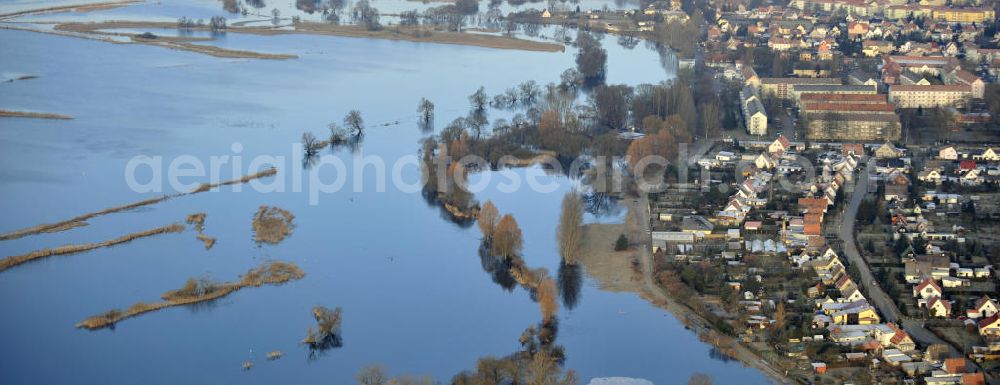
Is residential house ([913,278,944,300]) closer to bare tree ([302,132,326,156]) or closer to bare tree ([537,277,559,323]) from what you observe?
bare tree ([537,277,559,323])

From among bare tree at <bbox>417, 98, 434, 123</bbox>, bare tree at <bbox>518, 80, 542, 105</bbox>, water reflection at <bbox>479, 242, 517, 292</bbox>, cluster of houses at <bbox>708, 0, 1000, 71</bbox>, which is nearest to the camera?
water reflection at <bbox>479, 242, 517, 292</bbox>

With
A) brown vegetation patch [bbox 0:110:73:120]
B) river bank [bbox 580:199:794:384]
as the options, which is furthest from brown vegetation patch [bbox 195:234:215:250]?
brown vegetation patch [bbox 0:110:73:120]

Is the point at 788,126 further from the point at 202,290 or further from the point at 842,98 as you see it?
the point at 202,290

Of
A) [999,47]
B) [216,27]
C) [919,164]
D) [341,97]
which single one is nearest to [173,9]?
[216,27]

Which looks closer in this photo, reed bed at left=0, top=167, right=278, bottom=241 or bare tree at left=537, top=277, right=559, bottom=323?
bare tree at left=537, top=277, right=559, bottom=323

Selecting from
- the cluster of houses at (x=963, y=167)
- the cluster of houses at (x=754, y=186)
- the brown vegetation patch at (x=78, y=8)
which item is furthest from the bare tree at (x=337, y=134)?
the brown vegetation patch at (x=78, y=8)

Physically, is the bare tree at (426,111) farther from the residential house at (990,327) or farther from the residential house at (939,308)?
the residential house at (990,327)
